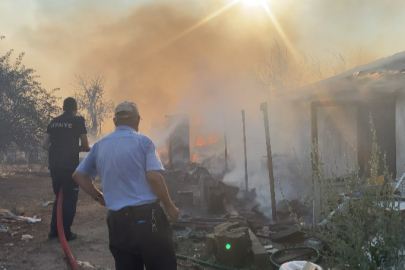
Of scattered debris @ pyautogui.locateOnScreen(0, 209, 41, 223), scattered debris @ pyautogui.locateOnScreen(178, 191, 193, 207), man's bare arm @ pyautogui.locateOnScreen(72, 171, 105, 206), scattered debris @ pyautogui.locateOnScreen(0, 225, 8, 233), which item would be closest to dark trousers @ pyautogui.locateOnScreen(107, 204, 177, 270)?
man's bare arm @ pyautogui.locateOnScreen(72, 171, 105, 206)

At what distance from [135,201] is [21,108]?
1452 cm

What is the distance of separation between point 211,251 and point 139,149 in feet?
10.4

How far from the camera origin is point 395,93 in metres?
6.86

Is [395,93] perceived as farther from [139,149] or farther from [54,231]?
[54,231]

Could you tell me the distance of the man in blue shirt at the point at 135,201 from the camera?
2.70 meters

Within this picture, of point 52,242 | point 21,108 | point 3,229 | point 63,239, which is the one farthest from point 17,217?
point 21,108

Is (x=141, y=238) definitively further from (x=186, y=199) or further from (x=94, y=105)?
(x=94, y=105)

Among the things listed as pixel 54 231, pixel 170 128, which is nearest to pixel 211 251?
pixel 54 231

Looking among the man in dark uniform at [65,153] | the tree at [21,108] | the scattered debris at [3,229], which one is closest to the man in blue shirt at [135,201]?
the man in dark uniform at [65,153]

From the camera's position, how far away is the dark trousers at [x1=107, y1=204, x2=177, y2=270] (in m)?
2.68

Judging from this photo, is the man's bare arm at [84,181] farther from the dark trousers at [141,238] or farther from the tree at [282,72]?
the tree at [282,72]

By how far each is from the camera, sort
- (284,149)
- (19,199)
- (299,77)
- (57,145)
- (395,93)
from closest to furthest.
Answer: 1. (57,145)
2. (395,93)
3. (19,199)
4. (284,149)
5. (299,77)

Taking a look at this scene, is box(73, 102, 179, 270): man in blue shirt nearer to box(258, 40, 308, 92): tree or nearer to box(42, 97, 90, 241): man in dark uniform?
box(42, 97, 90, 241): man in dark uniform

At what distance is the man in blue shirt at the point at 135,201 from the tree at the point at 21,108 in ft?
45.9
